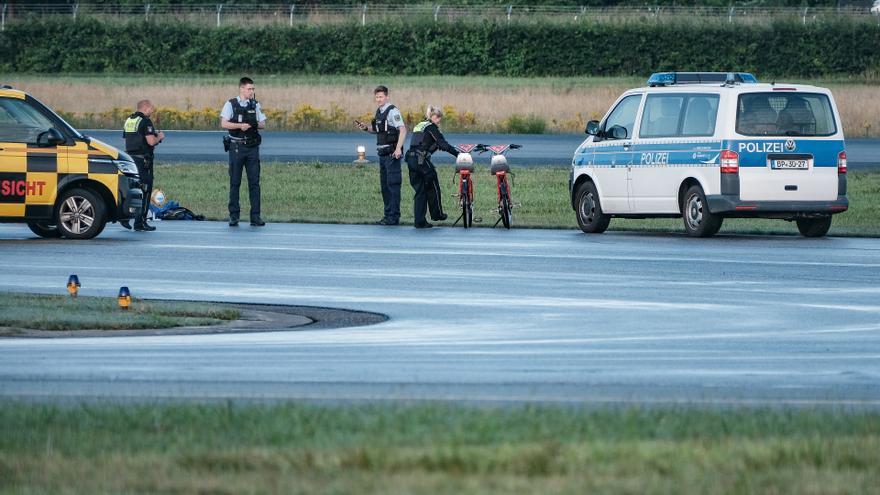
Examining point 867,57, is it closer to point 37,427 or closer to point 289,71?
point 289,71

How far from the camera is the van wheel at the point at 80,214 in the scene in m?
22.0

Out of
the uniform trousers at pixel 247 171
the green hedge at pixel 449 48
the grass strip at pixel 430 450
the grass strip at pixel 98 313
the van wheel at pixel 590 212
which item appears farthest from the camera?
the green hedge at pixel 449 48

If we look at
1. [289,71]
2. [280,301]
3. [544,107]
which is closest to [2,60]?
[289,71]

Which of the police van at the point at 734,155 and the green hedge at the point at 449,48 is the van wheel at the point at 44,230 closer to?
the police van at the point at 734,155

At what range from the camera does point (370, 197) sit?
30.0 m

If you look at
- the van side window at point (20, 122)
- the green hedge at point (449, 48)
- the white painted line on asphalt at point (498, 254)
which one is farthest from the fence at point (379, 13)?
the white painted line on asphalt at point (498, 254)

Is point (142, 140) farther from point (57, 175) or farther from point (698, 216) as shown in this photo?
point (698, 216)

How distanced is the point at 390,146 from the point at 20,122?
5424mm

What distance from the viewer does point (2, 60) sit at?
74.4 metres

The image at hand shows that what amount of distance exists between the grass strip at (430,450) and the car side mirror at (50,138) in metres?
13.0

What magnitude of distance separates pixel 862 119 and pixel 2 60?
3991 cm

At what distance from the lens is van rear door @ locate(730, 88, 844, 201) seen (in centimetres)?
2186

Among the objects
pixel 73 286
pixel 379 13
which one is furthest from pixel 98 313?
pixel 379 13

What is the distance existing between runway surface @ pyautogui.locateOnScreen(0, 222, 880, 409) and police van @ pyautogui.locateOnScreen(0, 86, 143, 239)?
22.8 inches
